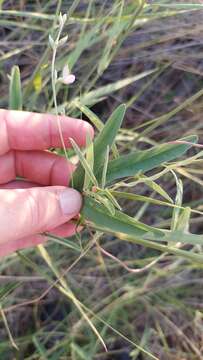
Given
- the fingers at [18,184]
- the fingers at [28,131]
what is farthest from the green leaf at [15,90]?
the fingers at [18,184]

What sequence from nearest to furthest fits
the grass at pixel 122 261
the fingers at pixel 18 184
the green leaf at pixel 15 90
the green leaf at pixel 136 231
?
1. the green leaf at pixel 136 231
2. the green leaf at pixel 15 90
3. the fingers at pixel 18 184
4. the grass at pixel 122 261

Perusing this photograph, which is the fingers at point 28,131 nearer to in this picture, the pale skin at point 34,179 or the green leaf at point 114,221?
the pale skin at point 34,179

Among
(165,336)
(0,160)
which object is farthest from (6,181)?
(165,336)

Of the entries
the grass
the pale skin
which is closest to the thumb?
the pale skin

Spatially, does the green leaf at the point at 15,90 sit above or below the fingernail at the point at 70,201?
above

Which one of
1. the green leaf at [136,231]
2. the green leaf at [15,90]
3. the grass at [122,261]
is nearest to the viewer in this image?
the green leaf at [136,231]

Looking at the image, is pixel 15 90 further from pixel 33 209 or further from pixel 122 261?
pixel 122 261

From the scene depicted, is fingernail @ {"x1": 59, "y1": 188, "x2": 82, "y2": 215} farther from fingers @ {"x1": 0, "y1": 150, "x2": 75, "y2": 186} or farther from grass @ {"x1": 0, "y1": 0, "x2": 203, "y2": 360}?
grass @ {"x1": 0, "y1": 0, "x2": 203, "y2": 360}
